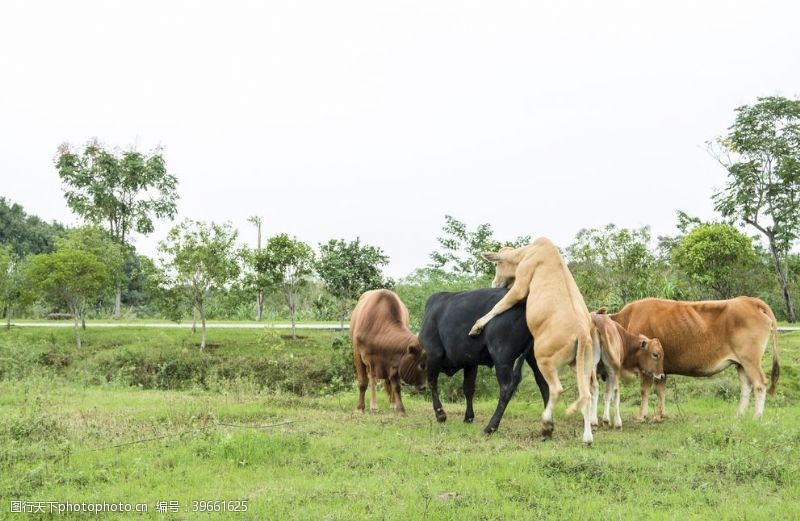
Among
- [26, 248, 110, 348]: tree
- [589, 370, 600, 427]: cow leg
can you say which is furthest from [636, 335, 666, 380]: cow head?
[26, 248, 110, 348]: tree

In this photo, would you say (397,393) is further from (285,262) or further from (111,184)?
(111,184)

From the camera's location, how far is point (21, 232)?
173ft

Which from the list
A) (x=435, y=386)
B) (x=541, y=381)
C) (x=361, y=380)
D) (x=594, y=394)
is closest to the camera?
(x=594, y=394)

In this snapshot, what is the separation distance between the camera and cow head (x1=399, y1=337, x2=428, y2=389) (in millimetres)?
10922

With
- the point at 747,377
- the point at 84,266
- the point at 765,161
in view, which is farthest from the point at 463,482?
the point at 765,161

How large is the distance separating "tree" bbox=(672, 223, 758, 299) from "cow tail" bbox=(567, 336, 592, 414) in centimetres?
2664

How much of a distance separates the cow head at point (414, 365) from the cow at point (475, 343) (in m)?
0.22

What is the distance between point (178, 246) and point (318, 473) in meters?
22.4

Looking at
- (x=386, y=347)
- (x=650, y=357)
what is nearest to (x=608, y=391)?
(x=650, y=357)

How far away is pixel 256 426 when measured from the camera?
31.5ft

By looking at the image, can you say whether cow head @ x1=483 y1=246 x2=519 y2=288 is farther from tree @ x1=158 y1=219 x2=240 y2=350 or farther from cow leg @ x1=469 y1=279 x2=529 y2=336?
tree @ x1=158 y1=219 x2=240 y2=350

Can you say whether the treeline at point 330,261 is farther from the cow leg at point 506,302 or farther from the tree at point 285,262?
the cow leg at point 506,302

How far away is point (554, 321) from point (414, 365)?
2953 millimetres

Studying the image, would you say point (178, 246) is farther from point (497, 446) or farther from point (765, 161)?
point (765, 161)
